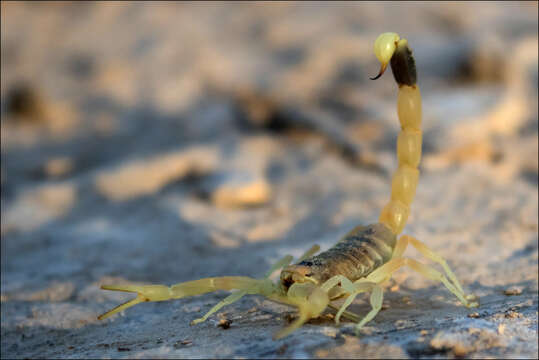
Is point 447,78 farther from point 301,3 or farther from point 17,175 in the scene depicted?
point 17,175

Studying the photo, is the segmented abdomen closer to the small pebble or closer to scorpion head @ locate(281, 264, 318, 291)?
scorpion head @ locate(281, 264, 318, 291)

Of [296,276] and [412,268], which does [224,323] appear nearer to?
[296,276]

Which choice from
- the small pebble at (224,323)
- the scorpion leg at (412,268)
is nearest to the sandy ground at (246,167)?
the small pebble at (224,323)

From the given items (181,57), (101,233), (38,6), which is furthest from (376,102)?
(38,6)

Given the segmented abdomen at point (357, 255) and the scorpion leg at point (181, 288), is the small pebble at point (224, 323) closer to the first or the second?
the scorpion leg at point (181, 288)

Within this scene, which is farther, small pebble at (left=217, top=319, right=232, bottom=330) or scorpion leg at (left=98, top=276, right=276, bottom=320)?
small pebble at (left=217, top=319, right=232, bottom=330)

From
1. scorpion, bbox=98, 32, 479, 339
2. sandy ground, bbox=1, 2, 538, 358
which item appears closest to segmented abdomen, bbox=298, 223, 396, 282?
scorpion, bbox=98, 32, 479, 339
